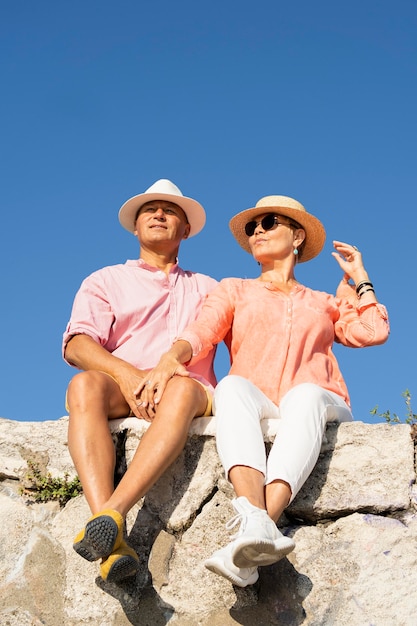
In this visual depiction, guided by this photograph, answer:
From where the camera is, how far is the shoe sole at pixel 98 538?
11.8 ft

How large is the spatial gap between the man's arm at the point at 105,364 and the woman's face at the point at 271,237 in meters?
1.28

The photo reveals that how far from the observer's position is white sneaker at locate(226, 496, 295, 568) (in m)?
3.42

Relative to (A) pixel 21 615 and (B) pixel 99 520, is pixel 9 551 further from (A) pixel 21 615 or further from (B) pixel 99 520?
(B) pixel 99 520

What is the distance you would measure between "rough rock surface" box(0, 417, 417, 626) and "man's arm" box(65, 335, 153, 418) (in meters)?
0.20

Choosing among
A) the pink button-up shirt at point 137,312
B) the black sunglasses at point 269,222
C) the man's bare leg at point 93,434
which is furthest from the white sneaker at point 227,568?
the black sunglasses at point 269,222

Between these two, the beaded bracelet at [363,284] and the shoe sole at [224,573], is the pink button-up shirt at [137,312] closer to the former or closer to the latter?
the beaded bracelet at [363,284]

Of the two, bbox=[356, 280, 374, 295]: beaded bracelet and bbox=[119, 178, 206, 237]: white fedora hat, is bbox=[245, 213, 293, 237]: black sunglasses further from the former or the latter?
bbox=[356, 280, 374, 295]: beaded bracelet

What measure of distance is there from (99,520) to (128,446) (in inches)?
36.8

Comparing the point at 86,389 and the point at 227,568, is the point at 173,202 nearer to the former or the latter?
the point at 86,389

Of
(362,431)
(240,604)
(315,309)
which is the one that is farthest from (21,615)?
(315,309)

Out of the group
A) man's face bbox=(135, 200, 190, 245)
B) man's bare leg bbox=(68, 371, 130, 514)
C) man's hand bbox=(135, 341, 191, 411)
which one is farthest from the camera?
man's face bbox=(135, 200, 190, 245)

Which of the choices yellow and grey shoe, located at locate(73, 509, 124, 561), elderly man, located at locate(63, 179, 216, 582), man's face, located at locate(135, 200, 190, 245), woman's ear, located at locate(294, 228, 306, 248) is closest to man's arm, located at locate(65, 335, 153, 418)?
elderly man, located at locate(63, 179, 216, 582)

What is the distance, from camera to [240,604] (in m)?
3.94

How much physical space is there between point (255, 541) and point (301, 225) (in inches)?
107
